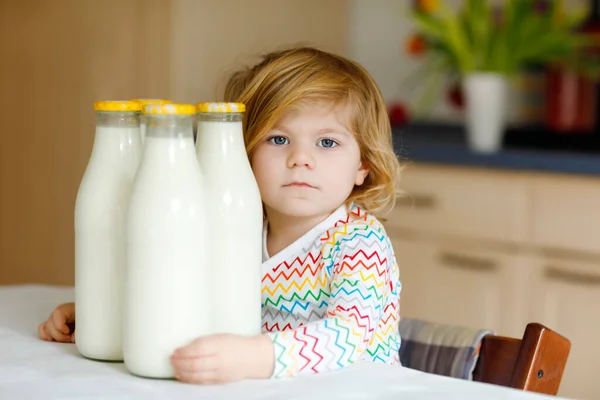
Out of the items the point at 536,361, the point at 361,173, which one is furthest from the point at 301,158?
the point at 536,361

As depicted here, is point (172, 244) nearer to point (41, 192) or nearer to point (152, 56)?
point (152, 56)

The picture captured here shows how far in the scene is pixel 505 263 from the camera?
257 cm

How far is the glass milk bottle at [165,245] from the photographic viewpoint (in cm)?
85

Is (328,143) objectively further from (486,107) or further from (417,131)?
(417,131)

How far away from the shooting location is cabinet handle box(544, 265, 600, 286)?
243cm

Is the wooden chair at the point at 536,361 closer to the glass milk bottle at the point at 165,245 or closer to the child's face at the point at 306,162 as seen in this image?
the child's face at the point at 306,162

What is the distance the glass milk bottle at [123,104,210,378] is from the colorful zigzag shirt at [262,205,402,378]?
0.10 meters

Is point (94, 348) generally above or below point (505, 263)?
above

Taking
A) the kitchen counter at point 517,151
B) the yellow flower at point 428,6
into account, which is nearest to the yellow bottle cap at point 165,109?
the kitchen counter at point 517,151

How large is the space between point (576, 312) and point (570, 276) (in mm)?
99

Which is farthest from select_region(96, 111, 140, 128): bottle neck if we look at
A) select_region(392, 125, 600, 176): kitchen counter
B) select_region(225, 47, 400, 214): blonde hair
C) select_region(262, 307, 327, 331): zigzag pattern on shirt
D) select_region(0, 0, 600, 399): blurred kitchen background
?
select_region(0, 0, 600, 399): blurred kitchen background

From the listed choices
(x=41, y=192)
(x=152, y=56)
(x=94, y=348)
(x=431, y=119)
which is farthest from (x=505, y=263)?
(x=94, y=348)

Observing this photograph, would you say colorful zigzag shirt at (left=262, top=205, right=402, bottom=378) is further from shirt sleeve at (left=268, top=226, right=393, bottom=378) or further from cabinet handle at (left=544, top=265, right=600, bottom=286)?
cabinet handle at (left=544, top=265, right=600, bottom=286)

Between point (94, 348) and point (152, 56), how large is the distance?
201 cm
